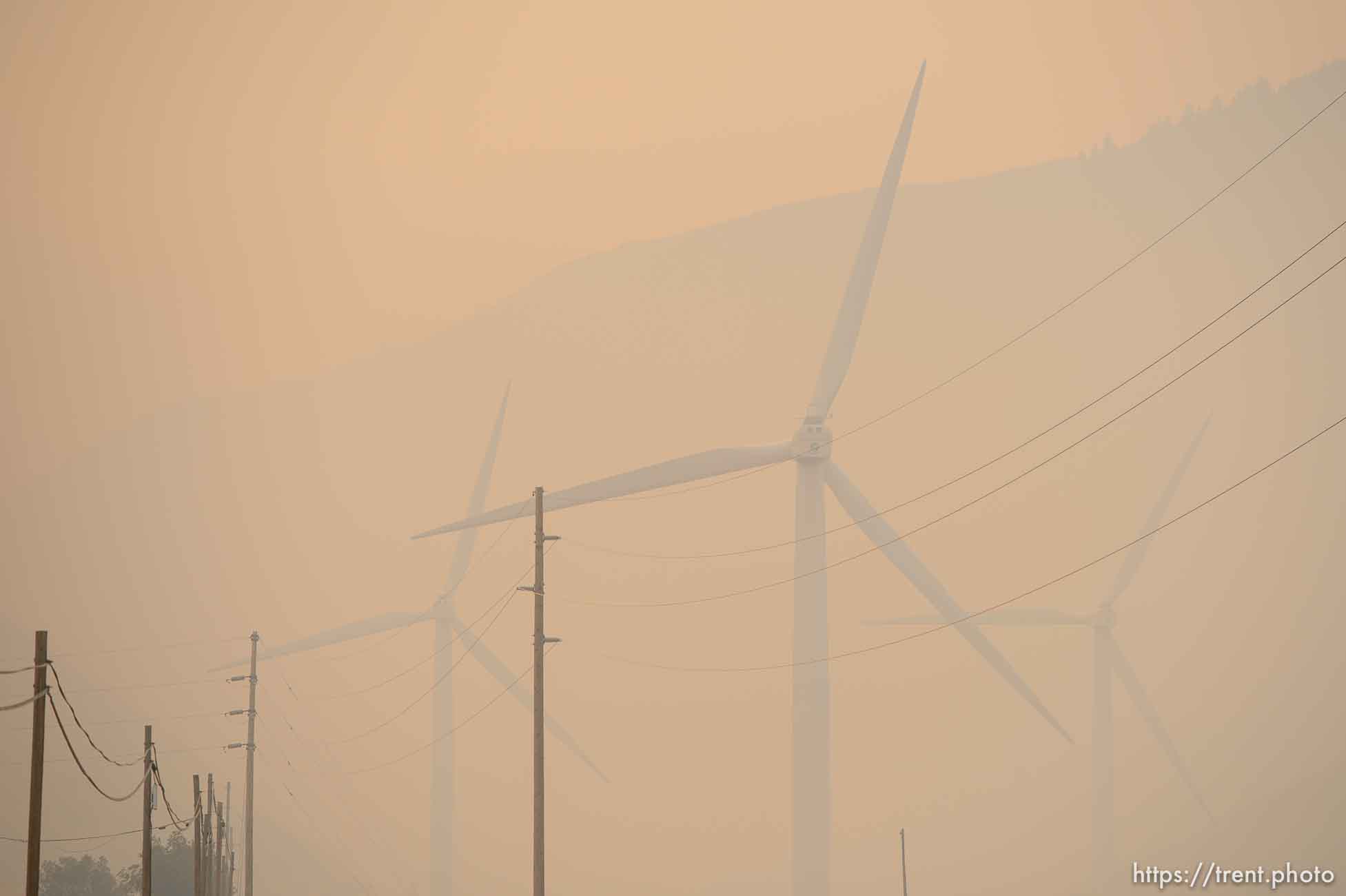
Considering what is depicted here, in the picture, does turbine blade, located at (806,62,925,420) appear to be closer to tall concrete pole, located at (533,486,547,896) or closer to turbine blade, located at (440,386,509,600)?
tall concrete pole, located at (533,486,547,896)

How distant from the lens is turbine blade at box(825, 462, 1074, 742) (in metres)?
54.9

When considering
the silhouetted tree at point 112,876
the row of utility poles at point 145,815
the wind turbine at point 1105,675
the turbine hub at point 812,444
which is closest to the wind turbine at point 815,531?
the turbine hub at point 812,444

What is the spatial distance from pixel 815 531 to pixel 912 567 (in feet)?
11.9

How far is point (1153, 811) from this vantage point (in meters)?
195

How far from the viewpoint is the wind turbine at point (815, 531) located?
5459 cm

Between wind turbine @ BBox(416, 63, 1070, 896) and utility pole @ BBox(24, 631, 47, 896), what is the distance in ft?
73.8

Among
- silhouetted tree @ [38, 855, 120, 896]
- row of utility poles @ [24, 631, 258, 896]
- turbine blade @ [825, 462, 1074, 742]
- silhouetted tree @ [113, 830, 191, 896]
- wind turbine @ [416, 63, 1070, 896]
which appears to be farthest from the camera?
silhouetted tree @ [38, 855, 120, 896]

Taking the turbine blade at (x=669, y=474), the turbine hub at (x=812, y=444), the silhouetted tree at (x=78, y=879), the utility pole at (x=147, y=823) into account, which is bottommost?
the silhouetted tree at (x=78, y=879)

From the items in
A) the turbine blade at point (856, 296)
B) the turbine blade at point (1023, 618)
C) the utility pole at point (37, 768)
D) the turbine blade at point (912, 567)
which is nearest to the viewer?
the utility pole at point (37, 768)

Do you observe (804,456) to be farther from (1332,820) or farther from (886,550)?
(1332,820)

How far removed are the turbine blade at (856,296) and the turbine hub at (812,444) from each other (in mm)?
615

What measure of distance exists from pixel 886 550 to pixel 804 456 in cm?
465

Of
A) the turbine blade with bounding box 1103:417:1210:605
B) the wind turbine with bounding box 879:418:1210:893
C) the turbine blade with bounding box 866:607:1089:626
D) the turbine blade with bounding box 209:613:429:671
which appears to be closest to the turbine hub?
the turbine blade with bounding box 866:607:1089:626

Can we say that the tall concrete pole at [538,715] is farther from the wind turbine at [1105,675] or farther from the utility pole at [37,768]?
the wind turbine at [1105,675]
